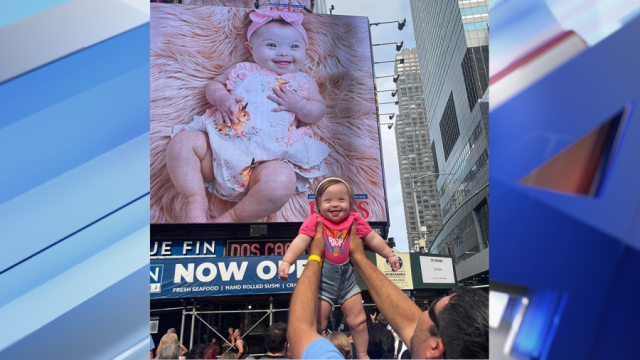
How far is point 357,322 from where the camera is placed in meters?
3.69

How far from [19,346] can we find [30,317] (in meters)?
0.17

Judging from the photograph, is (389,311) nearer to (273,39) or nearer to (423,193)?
(273,39)

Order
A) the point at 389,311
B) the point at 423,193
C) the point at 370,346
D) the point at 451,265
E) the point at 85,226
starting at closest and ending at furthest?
the point at 85,226 → the point at 389,311 → the point at 370,346 → the point at 451,265 → the point at 423,193

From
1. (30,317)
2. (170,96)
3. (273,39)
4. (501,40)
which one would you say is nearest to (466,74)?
(273,39)

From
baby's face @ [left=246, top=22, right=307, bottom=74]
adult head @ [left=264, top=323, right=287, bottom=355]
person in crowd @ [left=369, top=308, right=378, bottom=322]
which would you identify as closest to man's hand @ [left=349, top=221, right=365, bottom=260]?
person in crowd @ [left=369, top=308, right=378, bottom=322]

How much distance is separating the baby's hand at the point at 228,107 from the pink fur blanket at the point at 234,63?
490 mm

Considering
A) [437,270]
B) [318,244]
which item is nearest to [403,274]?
[437,270]

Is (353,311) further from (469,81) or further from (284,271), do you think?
(469,81)

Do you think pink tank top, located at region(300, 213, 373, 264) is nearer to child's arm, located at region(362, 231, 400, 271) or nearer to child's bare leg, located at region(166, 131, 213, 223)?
child's arm, located at region(362, 231, 400, 271)

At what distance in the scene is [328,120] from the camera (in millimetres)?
10195

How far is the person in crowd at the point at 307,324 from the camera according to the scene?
2.35 meters

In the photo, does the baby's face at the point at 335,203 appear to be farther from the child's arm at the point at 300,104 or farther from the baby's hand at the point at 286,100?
the baby's hand at the point at 286,100

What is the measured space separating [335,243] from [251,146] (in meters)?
6.56

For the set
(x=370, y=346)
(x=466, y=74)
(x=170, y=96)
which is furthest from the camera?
(x=466, y=74)
